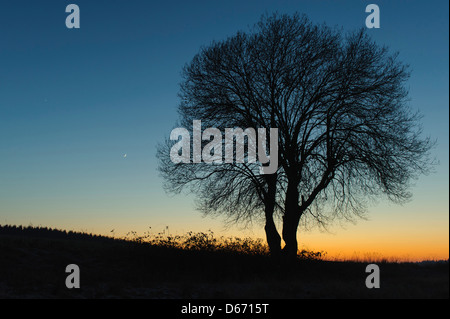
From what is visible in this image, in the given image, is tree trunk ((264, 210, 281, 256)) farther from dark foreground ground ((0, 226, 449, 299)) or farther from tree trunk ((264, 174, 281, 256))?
dark foreground ground ((0, 226, 449, 299))

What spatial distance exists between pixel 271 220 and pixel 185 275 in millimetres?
5423

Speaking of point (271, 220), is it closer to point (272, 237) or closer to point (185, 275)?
point (272, 237)

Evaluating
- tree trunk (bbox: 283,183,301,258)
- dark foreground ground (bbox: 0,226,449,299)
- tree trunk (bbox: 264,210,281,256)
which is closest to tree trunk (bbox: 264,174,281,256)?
tree trunk (bbox: 264,210,281,256)

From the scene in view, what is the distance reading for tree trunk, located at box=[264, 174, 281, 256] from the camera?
20094mm

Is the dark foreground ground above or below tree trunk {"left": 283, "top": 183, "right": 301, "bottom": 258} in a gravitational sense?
below

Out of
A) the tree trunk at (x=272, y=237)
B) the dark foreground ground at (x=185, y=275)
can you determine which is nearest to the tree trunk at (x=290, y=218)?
the tree trunk at (x=272, y=237)

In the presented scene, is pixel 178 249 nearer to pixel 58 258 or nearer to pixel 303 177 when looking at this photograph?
pixel 58 258

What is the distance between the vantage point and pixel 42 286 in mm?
12789

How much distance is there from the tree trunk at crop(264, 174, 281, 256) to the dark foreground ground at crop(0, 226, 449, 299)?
1.20m

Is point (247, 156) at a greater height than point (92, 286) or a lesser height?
greater

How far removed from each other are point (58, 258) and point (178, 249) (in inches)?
193

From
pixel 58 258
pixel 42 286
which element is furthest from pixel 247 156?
pixel 42 286
